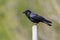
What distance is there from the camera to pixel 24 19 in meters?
5.86

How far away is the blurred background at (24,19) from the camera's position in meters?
5.69

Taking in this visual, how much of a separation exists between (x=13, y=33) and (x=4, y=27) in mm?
272

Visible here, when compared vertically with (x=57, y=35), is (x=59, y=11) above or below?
above

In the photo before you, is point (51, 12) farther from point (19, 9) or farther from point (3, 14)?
point (3, 14)

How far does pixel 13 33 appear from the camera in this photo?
5883 millimetres

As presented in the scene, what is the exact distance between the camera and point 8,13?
597 cm

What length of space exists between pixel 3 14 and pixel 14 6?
0.94ft

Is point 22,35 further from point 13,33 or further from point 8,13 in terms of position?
point 8,13

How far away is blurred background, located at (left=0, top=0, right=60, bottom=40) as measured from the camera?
5.69 m

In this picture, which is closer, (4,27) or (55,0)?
(55,0)

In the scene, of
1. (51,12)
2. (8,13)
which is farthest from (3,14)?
(51,12)

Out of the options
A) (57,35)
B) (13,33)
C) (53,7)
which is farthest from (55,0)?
(13,33)

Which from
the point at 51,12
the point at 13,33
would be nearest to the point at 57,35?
the point at 51,12

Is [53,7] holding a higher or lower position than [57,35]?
higher
